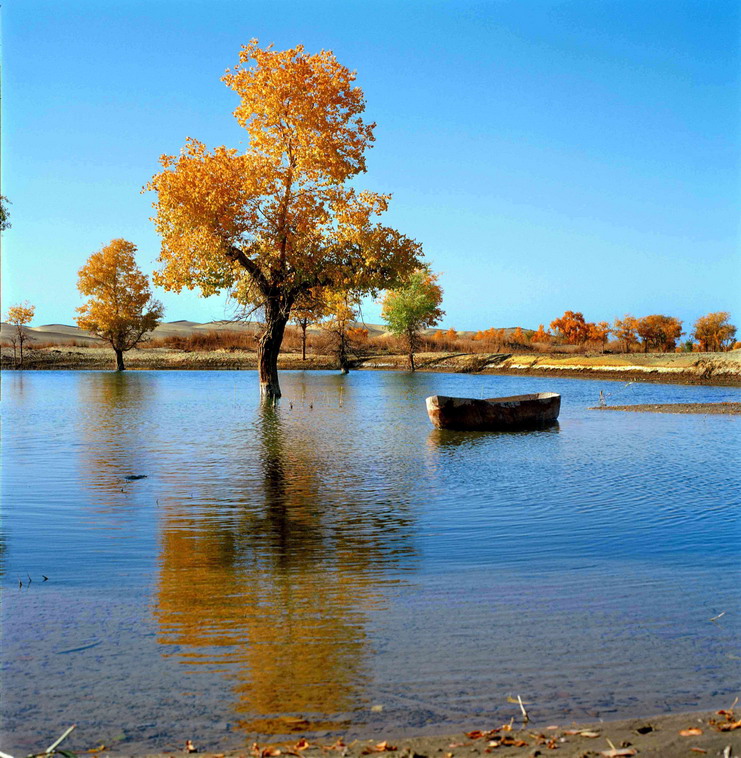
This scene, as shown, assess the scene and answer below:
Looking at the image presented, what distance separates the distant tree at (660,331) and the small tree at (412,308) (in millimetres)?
28609

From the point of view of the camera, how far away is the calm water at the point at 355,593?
4867 mm

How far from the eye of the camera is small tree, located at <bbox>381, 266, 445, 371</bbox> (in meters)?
71.5

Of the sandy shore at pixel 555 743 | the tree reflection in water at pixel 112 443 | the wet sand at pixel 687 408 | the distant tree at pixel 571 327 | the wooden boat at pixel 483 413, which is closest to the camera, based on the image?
the sandy shore at pixel 555 743

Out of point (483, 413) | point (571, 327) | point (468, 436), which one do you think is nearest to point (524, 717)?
point (468, 436)

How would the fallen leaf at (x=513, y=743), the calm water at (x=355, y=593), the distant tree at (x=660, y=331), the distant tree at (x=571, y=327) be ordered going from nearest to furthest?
the fallen leaf at (x=513, y=743), the calm water at (x=355, y=593), the distant tree at (x=660, y=331), the distant tree at (x=571, y=327)

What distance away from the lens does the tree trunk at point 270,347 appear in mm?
35281

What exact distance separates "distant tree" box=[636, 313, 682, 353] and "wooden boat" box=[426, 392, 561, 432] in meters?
68.5

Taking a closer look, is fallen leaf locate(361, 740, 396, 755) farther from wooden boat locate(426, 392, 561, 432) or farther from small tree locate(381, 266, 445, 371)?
small tree locate(381, 266, 445, 371)

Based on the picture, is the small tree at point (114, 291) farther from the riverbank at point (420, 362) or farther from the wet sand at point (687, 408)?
the wet sand at point (687, 408)

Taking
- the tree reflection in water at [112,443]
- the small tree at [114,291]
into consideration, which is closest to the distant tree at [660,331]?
the small tree at [114,291]

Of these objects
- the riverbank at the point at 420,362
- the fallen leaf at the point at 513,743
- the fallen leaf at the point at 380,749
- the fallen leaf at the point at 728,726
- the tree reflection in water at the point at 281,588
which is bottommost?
the tree reflection in water at the point at 281,588

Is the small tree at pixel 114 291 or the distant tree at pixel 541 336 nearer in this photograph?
the small tree at pixel 114 291

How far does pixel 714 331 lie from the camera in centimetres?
8138

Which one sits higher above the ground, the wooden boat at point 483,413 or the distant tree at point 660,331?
the distant tree at point 660,331
